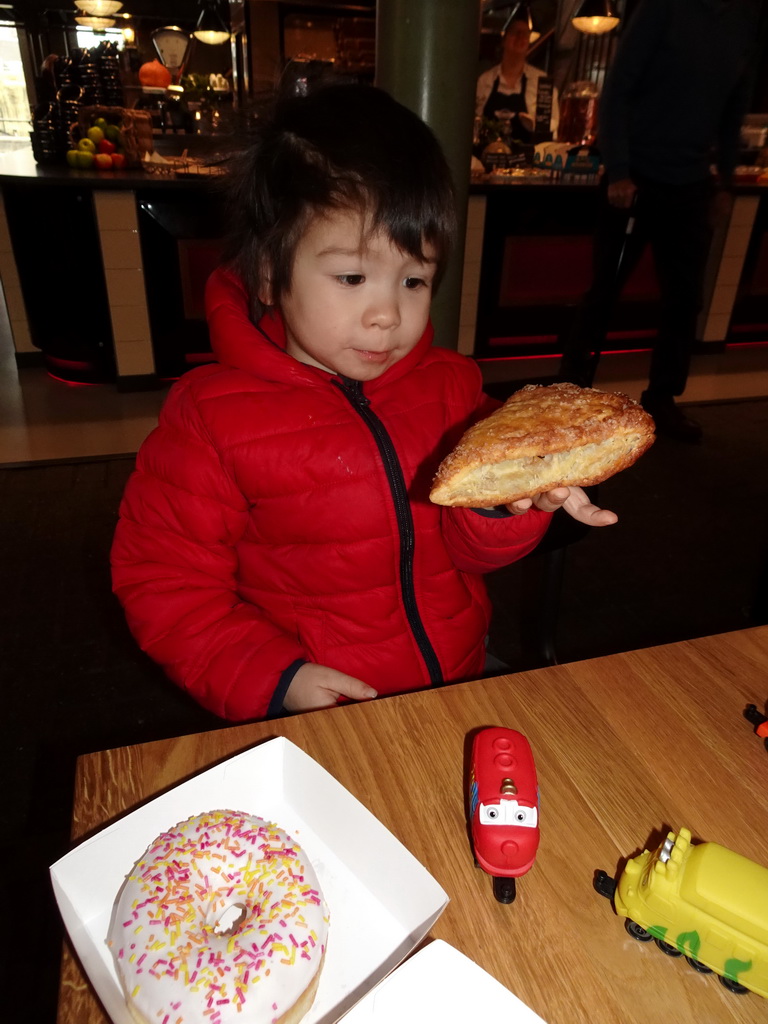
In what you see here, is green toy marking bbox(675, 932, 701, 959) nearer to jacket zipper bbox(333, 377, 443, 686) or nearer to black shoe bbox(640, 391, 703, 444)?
jacket zipper bbox(333, 377, 443, 686)

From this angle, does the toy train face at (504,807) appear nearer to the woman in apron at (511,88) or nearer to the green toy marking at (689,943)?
the green toy marking at (689,943)

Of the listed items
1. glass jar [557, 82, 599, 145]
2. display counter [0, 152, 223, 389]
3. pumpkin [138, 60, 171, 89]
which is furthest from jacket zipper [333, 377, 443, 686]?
pumpkin [138, 60, 171, 89]

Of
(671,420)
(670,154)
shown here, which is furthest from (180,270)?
(671,420)

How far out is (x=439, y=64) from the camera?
7.19 feet

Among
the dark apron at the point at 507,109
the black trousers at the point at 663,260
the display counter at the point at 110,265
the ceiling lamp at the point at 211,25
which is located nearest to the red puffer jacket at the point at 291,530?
the display counter at the point at 110,265

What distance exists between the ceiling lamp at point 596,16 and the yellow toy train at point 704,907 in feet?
26.1

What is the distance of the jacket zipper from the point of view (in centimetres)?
112

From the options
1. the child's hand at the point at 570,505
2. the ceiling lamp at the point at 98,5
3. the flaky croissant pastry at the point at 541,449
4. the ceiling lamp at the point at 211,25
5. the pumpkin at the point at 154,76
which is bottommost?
the child's hand at the point at 570,505

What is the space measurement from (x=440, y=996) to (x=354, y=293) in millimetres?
825

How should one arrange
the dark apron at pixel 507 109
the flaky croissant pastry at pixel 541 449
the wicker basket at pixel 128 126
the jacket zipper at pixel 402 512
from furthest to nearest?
the dark apron at pixel 507 109 < the wicker basket at pixel 128 126 < the jacket zipper at pixel 402 512 < the flaky croissant pastry at pixel 541 449

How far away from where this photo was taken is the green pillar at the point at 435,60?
7.00 ft

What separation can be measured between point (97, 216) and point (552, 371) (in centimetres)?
290

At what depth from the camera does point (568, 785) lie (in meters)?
0.72

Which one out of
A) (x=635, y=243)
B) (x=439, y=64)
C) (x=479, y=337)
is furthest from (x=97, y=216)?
(x=635, y=243)
